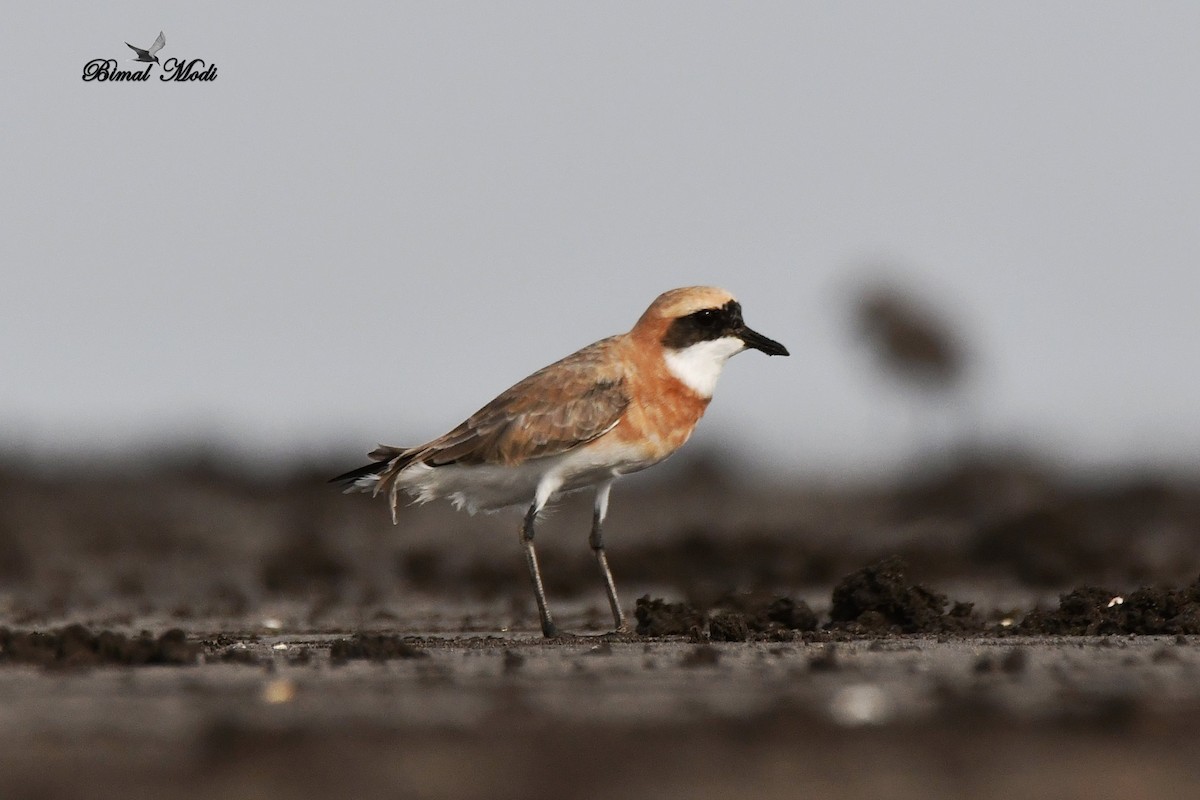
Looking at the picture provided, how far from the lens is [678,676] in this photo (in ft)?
23.3

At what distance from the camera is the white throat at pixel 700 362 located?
11.7 m

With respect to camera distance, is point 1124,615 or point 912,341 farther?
point 912,341

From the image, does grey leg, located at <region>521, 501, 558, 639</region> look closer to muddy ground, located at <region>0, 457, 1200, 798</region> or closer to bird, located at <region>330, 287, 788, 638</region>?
bird, located at <region>330, 287, 788, 638</region>

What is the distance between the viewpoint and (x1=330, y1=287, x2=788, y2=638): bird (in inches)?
443

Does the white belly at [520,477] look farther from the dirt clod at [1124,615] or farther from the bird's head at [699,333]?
the dirt clod at [1124,615]

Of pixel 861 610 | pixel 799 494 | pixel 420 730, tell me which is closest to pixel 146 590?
pixel 861 610

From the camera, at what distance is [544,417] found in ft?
37.0

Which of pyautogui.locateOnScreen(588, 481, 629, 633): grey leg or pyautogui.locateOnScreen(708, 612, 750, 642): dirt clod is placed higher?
pyautogui.locateOnScreen(588, 481, 629, 633): grey leg

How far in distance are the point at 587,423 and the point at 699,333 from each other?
3.49 feet

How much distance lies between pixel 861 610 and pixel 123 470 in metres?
18.6

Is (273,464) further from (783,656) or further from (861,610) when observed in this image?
(783,656)

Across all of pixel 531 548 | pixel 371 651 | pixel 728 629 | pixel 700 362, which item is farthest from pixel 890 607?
pixel 371 651

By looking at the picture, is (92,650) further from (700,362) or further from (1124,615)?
(1124,615)

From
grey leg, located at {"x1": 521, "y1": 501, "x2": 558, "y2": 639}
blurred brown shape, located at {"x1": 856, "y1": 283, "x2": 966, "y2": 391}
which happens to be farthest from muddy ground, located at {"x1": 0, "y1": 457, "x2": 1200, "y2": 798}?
blurred brown shape, located at {"x1": 856, "y1": 283, "x2": 966, "y2": 391}
